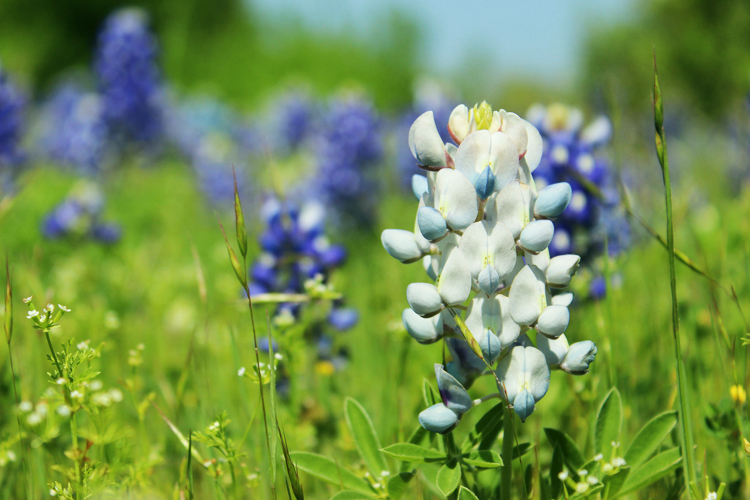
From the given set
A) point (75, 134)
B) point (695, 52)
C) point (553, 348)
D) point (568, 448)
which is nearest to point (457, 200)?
point (553, 348)

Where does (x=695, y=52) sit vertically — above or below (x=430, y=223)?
above

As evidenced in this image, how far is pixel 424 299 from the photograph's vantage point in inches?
36.0

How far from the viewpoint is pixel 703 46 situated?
13211mm

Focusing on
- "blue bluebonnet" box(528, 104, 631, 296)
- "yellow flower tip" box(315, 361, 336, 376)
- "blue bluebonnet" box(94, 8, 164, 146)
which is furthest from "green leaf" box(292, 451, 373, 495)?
"blue bluebonnet" box(94, 8, 164, 146)

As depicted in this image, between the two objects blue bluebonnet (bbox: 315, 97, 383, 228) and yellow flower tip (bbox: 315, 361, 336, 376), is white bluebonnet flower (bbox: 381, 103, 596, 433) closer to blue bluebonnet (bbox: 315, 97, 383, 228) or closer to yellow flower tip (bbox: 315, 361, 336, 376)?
yellow flower tip (bbox: 315, 361, 336, 376)

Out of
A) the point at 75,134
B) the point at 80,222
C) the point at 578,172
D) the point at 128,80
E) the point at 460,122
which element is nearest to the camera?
the point at 460,122

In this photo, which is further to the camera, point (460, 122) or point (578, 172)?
point (578, 172)

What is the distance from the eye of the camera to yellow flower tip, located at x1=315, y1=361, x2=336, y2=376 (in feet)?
6.29

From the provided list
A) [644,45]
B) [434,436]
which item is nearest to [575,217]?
[434,436]

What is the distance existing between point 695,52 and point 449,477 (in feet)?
49.6

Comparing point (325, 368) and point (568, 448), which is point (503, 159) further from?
point (325, 368)

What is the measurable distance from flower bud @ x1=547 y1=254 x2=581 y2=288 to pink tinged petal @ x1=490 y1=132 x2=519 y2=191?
0.15 meters

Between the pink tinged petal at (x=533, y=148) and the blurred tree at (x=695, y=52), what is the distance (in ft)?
37.3

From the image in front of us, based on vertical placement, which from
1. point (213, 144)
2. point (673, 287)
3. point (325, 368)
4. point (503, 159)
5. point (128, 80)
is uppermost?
point (128, 80)
